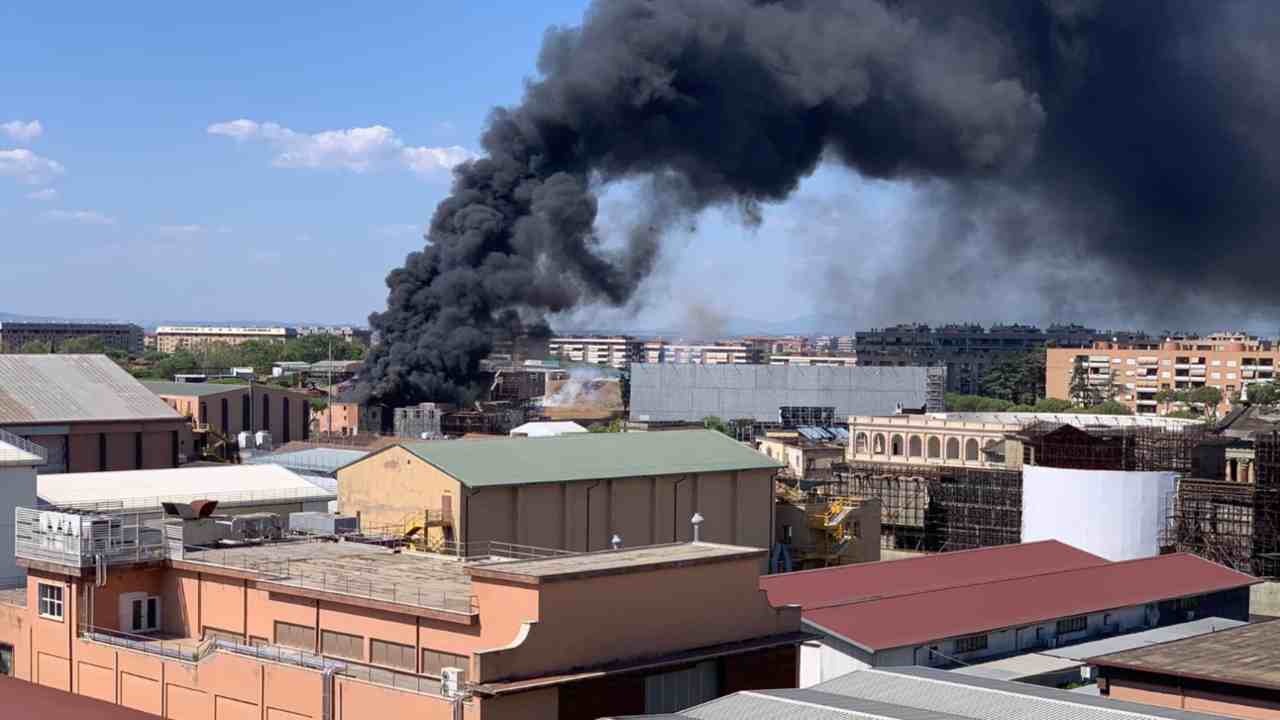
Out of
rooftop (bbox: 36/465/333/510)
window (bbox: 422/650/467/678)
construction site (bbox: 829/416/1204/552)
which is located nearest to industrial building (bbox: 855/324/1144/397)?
construction site (bbox: 829/416/1204/552)

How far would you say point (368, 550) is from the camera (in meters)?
24.3

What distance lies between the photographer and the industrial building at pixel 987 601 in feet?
94.5

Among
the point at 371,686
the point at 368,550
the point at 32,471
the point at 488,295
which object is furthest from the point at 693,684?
the point at 488,295

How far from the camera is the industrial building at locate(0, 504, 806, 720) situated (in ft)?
59.9

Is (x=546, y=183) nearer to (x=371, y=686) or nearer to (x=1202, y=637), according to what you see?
(x=1202, y=637)

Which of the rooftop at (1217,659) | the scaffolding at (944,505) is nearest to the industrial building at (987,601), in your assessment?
the rooftop at (1217,659)

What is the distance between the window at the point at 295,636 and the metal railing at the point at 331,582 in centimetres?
56

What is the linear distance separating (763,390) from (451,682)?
246 ft

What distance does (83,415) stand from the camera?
4322cm

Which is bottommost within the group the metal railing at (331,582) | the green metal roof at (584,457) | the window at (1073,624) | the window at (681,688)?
the window at (1073,624)

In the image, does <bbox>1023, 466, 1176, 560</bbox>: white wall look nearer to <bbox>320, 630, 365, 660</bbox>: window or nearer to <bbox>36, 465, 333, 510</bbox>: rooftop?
<bbox>36, 465, 333, 510</bbox>: rooftop

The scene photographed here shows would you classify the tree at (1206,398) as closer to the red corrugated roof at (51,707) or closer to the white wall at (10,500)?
the white wall at (10,500)

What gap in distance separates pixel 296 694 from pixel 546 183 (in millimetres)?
53033

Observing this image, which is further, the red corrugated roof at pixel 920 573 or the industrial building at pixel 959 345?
the industrial building at pixel 959 345
